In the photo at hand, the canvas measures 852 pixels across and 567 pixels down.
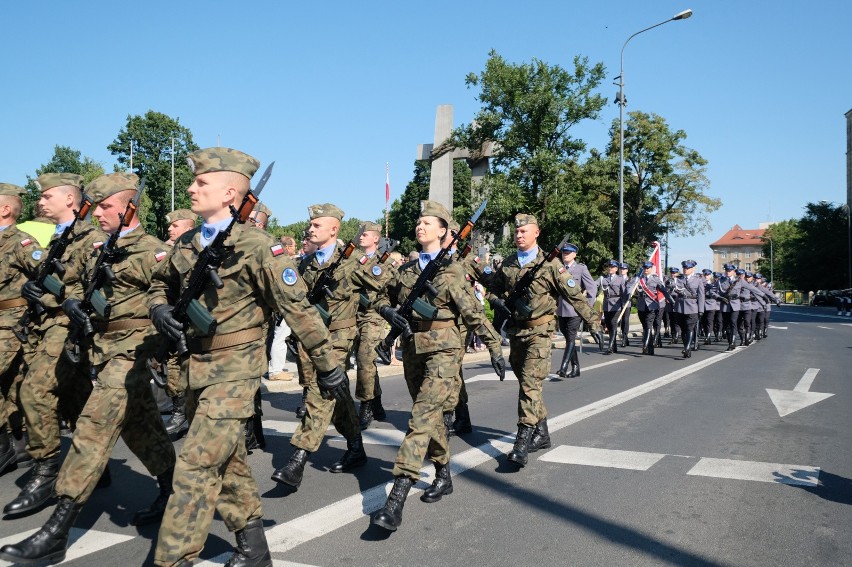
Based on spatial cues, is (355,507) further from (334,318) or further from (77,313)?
(77,313)

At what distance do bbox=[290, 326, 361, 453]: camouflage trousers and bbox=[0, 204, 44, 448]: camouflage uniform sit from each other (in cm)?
212

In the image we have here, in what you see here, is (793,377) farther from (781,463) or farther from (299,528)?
(299,528)

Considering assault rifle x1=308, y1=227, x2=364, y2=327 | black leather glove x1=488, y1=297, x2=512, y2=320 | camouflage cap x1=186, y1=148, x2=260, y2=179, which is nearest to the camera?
camouflage cap x1=186, y1=148, x2=260, y2=179

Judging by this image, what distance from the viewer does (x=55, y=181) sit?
523cm

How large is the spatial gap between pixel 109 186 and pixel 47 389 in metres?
1.46

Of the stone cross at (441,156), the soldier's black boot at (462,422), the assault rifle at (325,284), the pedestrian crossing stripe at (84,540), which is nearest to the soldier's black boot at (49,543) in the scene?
the pedestrian crossing stripe at (84,540)

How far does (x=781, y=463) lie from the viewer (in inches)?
232

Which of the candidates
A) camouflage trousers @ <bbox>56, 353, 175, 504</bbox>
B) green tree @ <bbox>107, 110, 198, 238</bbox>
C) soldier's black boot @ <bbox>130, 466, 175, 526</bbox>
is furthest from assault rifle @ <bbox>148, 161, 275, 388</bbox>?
green tree @ <bbox>107, 110, 198, 238</bbox>

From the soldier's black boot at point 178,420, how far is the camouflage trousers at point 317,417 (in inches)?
72.8

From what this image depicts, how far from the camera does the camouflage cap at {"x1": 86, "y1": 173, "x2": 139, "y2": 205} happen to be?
4.77m

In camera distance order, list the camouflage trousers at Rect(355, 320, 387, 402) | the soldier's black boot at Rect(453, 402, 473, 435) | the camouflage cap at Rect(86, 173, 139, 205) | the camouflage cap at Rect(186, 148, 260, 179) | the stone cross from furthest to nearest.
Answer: the stone cross
the camouflage trousers at Rect(355, 320, 387, 402)
the soldier's black boot at Rect(453, 402, 473, 435)
the camouflage cap at Rect(86, 173, 139, 205)
the camouflage cap at Rect(186, 148, 260, 179)

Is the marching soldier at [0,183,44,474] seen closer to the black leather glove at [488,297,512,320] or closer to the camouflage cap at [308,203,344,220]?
the camouflage cap at [308,203,344,220]

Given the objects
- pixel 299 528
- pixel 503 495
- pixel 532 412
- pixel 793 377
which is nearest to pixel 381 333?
pixel 532 412

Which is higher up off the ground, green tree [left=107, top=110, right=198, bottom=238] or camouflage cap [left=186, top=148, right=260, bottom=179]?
green tree [left=107, top=110, right=198, bottom=238]
